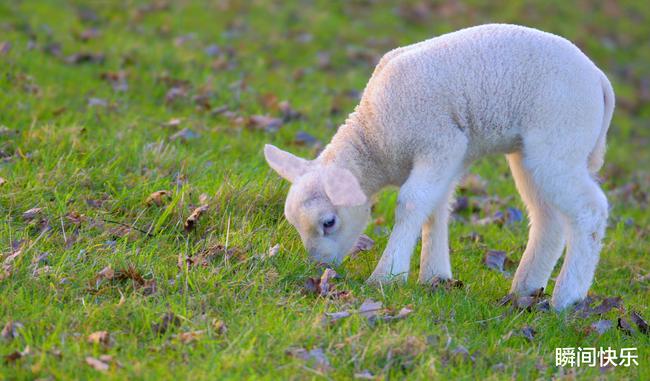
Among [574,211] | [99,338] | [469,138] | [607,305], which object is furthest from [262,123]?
[99,338]

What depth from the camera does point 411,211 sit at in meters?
5.27

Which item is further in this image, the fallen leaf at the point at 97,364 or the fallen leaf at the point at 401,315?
the fallen leaf at the point at 401,315

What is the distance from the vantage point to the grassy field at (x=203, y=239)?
13.8 feet

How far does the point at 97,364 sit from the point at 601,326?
2.74 m

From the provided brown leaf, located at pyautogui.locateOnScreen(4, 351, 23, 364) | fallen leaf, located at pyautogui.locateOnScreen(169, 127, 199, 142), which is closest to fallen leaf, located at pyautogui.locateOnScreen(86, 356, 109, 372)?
brown leaf, located at pyautogui.locateOnScreen(4, 351, 23, 364)

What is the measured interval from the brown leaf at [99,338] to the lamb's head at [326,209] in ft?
4.88

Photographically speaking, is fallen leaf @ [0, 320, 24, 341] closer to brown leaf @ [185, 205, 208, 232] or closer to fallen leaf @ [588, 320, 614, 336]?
brown leaf @ [185, 205, 208, 232]

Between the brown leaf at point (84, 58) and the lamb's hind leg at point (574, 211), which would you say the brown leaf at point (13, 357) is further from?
the brown leaf at point (84, 58)

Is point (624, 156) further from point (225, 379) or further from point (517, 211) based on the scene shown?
point (225, 379)

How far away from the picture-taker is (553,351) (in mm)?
4637

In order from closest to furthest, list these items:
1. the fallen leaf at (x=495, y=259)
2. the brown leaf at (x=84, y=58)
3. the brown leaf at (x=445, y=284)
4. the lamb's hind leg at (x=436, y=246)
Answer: the brown leaf at (x=445, y=284) < the lamb's hind leg at (x=436, y=246) < the fallen leaf at (x=495, y=259) < the brown leaf at (x=84, y=58)

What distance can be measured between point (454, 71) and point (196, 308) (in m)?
2.04

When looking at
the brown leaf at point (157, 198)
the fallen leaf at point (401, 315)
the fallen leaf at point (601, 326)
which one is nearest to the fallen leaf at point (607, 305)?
the fallen leaf at point (601, 326)

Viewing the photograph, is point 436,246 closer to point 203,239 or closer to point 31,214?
point 203,239
